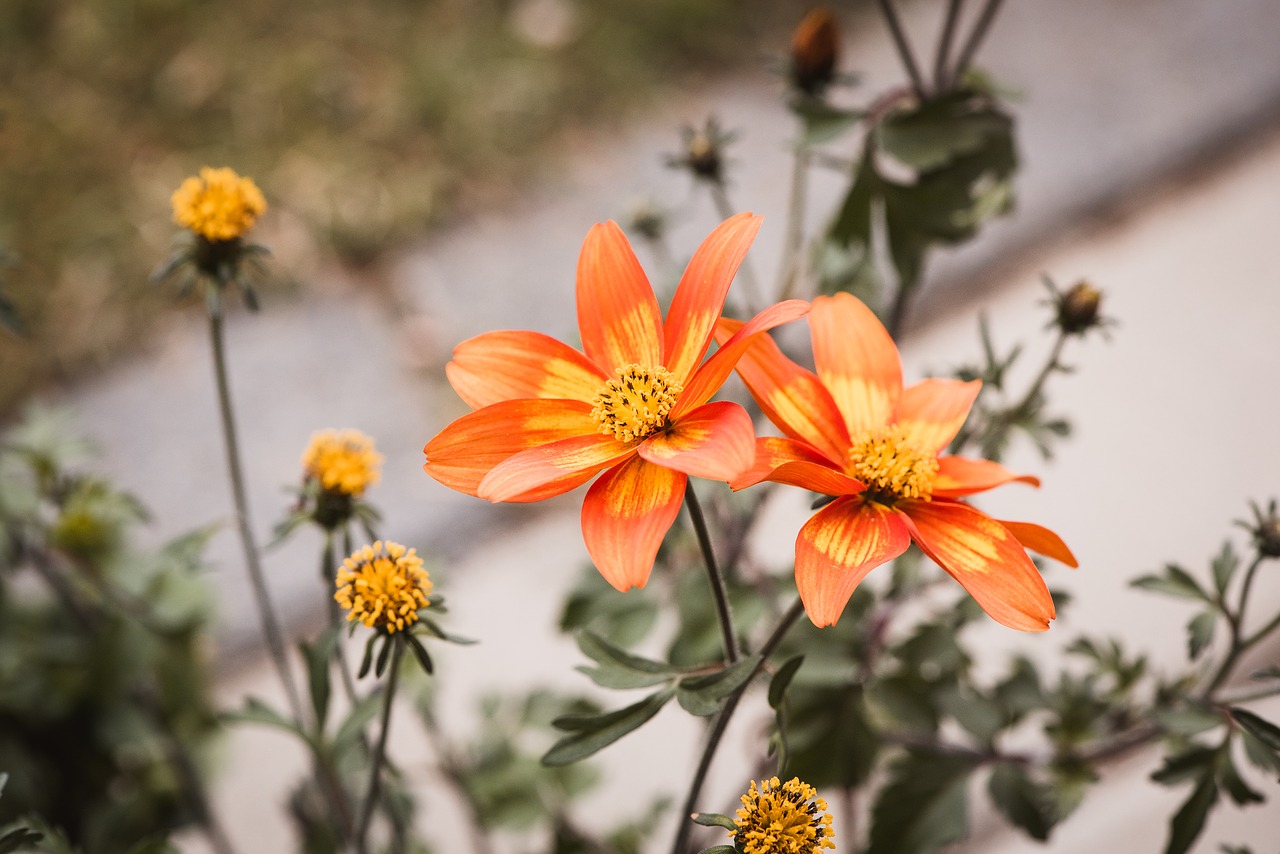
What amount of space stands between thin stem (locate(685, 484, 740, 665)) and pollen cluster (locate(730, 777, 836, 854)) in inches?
3.3

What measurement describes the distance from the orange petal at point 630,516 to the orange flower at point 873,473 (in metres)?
0.05

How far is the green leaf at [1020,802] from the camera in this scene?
2.83ft

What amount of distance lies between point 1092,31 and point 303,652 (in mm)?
2019

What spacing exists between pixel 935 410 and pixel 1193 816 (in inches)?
14.4

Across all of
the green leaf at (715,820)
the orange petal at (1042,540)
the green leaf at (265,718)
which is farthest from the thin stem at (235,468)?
the orange petal at (1042,540)

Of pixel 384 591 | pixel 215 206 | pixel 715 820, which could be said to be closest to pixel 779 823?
pixel 715 820

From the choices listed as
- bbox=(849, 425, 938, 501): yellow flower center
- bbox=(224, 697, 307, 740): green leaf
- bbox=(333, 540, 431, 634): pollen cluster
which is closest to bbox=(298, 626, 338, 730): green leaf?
bbox=(224, 697, 307, 740): green leaf

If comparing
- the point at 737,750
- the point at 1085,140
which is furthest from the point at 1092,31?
the point at 737,750

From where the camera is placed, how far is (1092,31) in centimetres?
211

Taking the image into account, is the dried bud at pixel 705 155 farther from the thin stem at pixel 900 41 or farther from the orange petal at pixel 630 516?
the orange petal at pixel 630 516

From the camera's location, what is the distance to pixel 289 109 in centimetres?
211

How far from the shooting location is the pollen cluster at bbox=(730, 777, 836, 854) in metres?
0.54

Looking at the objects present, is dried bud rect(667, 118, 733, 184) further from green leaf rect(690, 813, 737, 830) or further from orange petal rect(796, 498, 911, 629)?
green leaf rect(690, 813, 737, 830)

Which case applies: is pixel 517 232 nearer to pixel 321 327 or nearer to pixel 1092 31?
pixel 321 327
